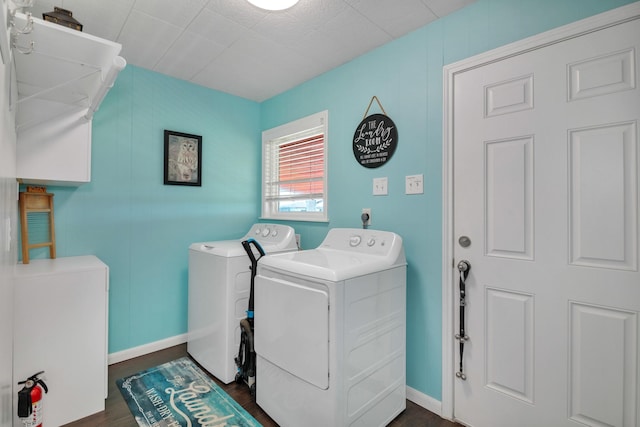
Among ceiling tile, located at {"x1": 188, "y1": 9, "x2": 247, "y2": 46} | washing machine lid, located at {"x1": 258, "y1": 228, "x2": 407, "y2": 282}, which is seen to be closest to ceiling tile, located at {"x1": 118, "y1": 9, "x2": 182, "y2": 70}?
ceiling tile, located at {"x1": 188, "y1": 9, "x2": 247, "y2": 46}

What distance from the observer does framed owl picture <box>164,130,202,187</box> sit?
106 inches

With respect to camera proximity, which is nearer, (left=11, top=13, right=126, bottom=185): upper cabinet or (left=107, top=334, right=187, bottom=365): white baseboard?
(left=11, top=13, right=126, bottom=185): upper cabinet

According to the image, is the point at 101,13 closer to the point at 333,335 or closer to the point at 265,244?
the point at 265,244

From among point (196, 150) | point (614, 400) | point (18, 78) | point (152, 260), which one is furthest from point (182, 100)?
point (614, 400)

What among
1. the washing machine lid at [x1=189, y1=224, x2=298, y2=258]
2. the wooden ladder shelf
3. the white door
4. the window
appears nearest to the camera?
the white door

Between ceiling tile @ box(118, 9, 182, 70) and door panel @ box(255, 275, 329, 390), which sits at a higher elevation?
ceiling tile @ box(118, 9, 182, 70)

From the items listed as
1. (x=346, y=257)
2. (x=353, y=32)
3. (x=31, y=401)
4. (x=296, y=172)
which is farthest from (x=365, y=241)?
(x=31, y=401)

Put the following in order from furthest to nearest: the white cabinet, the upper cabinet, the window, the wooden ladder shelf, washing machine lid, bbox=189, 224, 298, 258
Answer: the window, washing machine lid, bbox=189, 224, 298, 258, the wooden ladder shelf, the white cabinet, the upper cabinet

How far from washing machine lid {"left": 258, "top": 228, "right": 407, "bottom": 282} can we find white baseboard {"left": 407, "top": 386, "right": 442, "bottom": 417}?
33.9 inches

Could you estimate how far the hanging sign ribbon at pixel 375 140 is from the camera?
6.90 feet

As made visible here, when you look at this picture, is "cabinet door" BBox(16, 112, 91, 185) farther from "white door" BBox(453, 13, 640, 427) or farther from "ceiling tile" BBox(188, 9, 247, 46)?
"white door" BBox(453, 13, 640, 427)

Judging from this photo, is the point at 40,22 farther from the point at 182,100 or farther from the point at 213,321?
the point at 213,321

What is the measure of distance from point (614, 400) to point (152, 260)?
10.2ft

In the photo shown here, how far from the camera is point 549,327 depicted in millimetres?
1480
